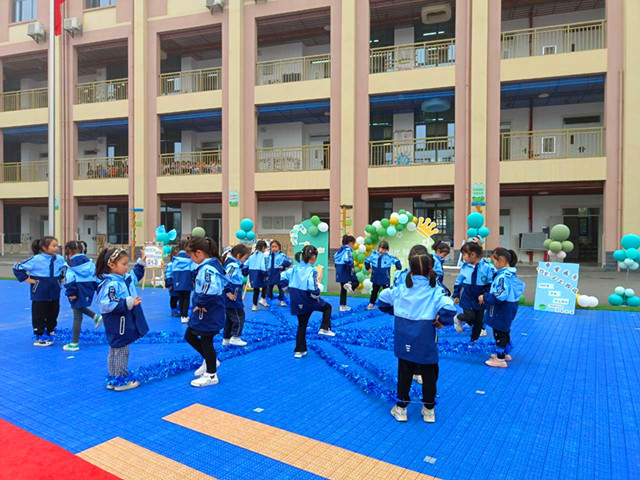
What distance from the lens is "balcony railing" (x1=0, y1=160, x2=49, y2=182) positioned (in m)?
23.0

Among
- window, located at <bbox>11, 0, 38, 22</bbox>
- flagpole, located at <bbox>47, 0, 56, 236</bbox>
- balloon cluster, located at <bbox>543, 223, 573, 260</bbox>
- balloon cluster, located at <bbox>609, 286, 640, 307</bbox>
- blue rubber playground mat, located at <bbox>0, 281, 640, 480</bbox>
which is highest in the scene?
window, located at <bbox>11, 0, 38, 22</bbox>

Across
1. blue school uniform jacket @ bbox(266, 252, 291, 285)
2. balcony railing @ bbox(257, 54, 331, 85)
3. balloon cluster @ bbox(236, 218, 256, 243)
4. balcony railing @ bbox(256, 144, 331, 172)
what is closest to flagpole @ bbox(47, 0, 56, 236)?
balloon cluster @ bbox(236, 218, 256, 243)

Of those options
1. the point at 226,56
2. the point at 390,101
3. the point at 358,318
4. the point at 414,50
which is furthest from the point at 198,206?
the point at 358,318

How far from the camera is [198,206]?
76.2 feet

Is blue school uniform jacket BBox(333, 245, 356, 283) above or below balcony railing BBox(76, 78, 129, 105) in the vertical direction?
below

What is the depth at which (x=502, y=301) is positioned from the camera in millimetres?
4855

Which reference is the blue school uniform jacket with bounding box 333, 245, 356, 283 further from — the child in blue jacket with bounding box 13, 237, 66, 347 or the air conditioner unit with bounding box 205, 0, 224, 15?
the air conditioner unit with bounding box 205, 0, 224, 15

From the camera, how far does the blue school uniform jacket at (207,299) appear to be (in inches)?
162

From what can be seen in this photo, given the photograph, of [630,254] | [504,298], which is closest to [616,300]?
[630,254]

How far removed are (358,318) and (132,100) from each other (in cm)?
1775

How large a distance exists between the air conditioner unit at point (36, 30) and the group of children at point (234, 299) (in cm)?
2094

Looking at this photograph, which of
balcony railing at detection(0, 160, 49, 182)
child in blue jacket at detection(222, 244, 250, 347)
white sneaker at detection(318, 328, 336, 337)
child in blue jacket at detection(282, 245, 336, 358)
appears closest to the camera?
child in blue jacket at detection(282, 245, 336, 358)

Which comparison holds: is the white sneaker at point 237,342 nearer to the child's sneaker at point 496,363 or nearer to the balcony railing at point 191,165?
the child's sneaker at point 496,363

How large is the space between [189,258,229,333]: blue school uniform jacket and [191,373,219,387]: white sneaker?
499 mm
